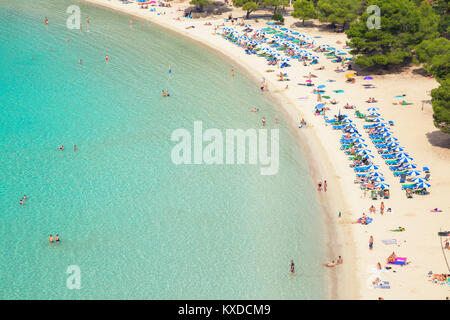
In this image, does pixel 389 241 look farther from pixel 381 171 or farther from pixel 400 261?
pixel 381 171

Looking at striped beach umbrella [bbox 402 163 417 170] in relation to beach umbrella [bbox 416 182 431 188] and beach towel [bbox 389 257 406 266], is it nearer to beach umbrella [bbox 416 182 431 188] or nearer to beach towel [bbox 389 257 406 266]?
beach umbrella [bbox 416 182 431 188]

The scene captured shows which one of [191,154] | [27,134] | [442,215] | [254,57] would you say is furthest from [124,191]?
[254,57]

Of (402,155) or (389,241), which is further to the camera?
(402,155)

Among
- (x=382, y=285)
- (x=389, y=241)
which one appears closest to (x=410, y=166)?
(x=389, y=241)

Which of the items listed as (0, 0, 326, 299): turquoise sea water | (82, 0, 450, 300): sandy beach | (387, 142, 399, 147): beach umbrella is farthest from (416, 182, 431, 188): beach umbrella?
(0, 0, 326, 299): turquoise sea water


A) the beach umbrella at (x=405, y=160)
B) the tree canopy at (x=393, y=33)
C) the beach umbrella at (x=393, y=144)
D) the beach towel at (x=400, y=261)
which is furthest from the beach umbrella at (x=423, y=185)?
the tree canopy at (x=393, y=33)
